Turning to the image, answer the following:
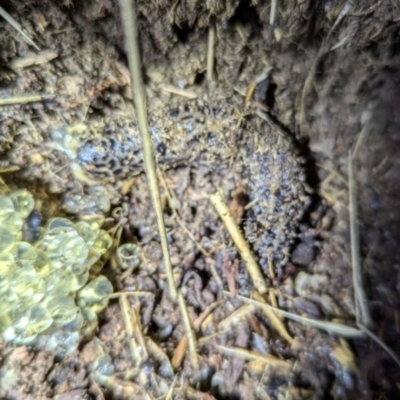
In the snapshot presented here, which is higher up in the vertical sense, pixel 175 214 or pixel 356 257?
pixel 175 214

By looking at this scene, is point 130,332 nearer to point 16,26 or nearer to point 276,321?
point 276,321

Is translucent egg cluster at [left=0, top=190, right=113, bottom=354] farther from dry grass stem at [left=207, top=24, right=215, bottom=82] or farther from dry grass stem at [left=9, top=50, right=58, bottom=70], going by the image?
dry grass stem at [left=207, top=24, right=215, bottom=82]

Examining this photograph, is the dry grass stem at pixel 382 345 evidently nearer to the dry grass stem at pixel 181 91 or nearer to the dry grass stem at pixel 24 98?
the dry grass stem at pixel 181 91

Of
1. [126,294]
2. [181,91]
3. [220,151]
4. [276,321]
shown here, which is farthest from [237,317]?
[181,91]

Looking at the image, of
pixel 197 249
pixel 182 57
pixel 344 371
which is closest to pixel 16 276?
pixel 197 249

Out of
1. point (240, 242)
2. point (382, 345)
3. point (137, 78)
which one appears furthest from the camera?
point (240, 242)

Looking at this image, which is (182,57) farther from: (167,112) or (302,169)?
(302,169)

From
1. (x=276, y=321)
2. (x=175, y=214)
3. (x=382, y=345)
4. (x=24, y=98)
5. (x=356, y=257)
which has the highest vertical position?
(x=24, y=98)
